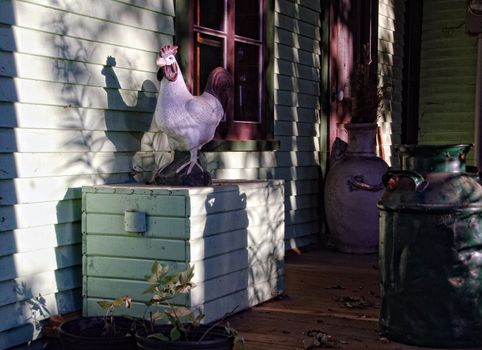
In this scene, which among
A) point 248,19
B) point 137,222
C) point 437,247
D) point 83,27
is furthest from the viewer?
point 248,19

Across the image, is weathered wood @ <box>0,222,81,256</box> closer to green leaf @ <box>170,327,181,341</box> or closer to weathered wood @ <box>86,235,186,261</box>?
weathered wood @ <box>86,235,186,261</box>

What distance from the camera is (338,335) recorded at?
4.24m

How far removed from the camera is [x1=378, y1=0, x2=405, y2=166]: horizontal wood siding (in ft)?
29.7

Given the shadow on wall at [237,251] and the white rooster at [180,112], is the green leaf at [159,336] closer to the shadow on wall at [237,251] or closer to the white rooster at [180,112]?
the shadow on wall at [237,251]

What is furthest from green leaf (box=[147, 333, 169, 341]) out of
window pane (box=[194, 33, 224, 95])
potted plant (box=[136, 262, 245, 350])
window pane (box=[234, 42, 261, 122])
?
window pane (box=[234, 42, 261, 122])

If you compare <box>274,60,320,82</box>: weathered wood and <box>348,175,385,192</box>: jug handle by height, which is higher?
<box>274,60,320,82</box>: weathered wood

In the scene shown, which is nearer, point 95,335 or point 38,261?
point 95,335

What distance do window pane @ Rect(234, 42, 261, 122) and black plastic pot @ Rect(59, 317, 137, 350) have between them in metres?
2.60

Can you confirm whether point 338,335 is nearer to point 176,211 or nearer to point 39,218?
point 176,211

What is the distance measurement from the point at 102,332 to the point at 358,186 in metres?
3.93

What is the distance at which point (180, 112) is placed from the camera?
4469 mm

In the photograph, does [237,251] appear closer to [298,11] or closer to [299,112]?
[299,112]

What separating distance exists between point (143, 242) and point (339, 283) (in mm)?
2110

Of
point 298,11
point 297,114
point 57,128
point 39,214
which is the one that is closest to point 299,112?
point 297,114
